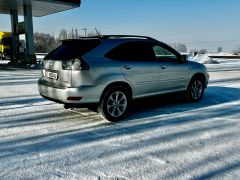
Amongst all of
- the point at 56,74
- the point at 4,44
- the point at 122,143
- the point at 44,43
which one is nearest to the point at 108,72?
the point at 56,74

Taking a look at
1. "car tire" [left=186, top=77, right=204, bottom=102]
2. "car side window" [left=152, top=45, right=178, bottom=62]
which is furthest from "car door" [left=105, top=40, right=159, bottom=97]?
"car tire" [left=186, top=77, right=204, bottom=102]

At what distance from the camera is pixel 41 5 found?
62.5 feet

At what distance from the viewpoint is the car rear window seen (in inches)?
194

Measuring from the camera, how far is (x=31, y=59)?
19.5m

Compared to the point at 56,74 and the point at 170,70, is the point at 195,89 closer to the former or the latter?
the point at 170,70

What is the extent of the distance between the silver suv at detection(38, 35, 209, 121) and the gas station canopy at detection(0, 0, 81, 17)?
13.7 metres

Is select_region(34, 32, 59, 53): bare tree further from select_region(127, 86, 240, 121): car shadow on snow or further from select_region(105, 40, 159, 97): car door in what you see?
select_region(105, 40, 159, 97): car door

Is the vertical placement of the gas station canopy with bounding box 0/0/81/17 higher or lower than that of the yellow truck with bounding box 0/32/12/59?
higher

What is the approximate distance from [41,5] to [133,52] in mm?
15675

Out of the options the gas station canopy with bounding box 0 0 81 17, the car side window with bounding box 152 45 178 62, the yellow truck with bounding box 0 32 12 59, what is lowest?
the car side window with bounding box 152 45 178 62

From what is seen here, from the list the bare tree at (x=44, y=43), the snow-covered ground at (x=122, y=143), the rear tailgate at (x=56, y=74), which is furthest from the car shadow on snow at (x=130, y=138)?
the bare tree at (x=44, y=43)

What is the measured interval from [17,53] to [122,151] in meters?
19.1

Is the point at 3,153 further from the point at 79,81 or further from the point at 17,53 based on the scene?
the point at 17,53

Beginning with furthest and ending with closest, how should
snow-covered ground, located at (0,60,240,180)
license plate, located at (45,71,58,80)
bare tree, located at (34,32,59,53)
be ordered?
1. bare tree, located at (34,32,59,53)
2. license plate, located at (45,71,58,80)
3. snow-covered ground, located at (0,60,240,180)
